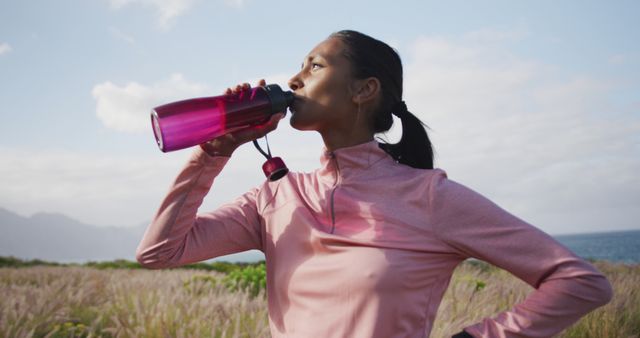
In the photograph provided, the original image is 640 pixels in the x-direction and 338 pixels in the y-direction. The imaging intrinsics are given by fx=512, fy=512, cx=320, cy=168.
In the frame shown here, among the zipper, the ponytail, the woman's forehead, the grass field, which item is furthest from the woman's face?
the grass field

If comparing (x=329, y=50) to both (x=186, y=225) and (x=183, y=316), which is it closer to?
(x=186, y=225)

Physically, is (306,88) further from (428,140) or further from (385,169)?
(428,140)

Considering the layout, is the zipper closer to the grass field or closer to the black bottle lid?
the black bottle lid

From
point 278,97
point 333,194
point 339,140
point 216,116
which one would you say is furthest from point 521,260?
point 216,116

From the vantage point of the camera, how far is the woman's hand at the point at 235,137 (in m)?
1.88

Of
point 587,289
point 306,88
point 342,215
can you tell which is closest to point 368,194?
point 342,215

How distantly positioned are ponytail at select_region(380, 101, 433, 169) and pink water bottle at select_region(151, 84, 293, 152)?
564 millimetres

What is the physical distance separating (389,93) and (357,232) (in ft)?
2.27

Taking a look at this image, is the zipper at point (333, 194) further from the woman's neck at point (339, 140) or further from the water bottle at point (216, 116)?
the water bottle at point (216, 116)

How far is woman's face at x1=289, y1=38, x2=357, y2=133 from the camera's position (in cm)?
192

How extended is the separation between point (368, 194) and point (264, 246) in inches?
19.6

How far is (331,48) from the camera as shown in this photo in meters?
2.01

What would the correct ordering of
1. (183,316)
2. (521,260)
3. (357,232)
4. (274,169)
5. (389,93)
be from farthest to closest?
(183,316) < (389,93) < (274,169) < (357,232) < (521,260)

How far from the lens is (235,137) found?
1.91 meters
